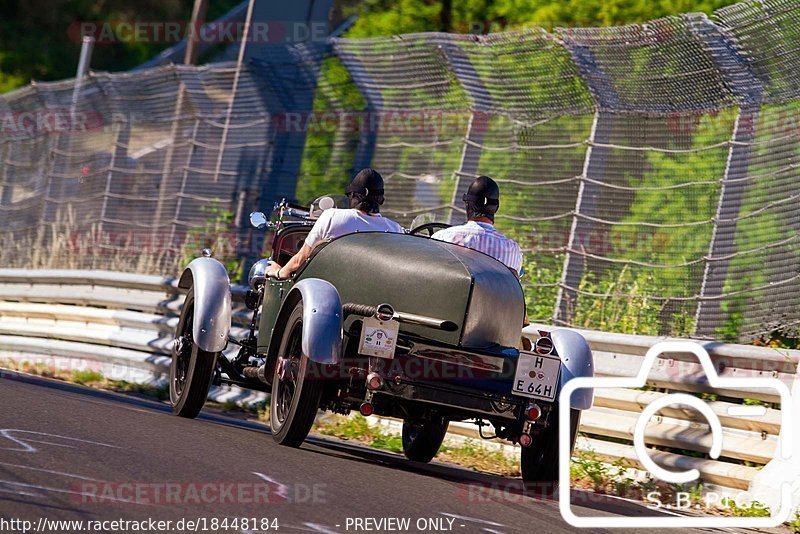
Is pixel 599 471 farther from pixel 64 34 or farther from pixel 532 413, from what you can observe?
pixel 64 34

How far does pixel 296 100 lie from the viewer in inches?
670

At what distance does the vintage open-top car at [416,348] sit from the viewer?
8.09 m

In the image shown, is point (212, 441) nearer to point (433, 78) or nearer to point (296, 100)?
point (433, 78)

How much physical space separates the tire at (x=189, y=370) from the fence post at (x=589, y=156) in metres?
3.57

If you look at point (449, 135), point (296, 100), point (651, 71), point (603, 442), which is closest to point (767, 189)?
point (651, 71)

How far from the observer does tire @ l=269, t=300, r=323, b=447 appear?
8.26m

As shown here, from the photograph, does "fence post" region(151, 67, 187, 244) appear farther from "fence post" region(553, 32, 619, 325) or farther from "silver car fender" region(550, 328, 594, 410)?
"silver car fender" region(550, 328, 594, 410)

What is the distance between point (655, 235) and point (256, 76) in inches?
245

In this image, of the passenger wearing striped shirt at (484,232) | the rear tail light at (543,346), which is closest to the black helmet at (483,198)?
the passenger wearing striped shirt at (484,232)

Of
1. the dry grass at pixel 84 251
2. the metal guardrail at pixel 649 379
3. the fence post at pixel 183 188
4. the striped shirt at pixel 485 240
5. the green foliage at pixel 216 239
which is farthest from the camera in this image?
the fence post at pixel 183 188

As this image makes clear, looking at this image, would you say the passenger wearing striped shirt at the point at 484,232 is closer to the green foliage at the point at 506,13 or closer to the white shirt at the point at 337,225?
the white shirt at the point at 337,225

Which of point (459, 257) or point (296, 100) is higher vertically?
point (296, 100)

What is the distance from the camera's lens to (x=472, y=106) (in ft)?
47.5

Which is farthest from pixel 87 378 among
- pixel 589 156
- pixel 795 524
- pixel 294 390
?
pixel 795 524
